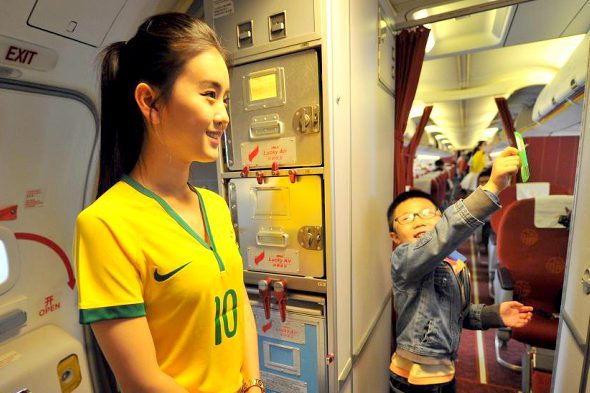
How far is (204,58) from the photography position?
2.60 feet

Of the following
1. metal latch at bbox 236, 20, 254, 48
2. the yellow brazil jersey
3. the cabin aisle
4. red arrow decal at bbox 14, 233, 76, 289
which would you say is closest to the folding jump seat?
the cabin aisle

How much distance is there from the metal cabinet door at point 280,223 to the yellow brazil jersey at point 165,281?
22.9 inches

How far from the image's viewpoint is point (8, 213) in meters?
1.34

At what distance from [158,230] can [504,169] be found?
127 cm

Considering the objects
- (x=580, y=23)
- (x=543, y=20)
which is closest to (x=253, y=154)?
(x=543, y=20)

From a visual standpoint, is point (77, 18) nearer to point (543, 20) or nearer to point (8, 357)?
point (8, 357)

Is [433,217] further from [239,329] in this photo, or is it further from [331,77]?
[239,329]

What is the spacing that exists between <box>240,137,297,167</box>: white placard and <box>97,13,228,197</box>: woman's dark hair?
654 mm

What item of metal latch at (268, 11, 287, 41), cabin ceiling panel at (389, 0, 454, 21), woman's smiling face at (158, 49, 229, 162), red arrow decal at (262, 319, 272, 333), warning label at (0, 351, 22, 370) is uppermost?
cabin ceiling panel at (389, 0, 454, 21)

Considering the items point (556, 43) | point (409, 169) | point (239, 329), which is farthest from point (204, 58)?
point (556, 43)

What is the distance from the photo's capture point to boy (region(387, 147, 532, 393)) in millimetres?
1272

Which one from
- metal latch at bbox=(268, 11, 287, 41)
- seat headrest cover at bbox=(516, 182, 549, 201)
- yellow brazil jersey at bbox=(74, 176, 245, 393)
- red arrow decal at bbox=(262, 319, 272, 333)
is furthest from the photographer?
seat headrest cover at bbox=(516, 182, 549, 201)

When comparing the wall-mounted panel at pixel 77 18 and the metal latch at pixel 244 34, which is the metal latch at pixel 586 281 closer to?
the metal latch at pixel 244 34

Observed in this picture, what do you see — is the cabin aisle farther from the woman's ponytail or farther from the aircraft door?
the woman's ponytail
